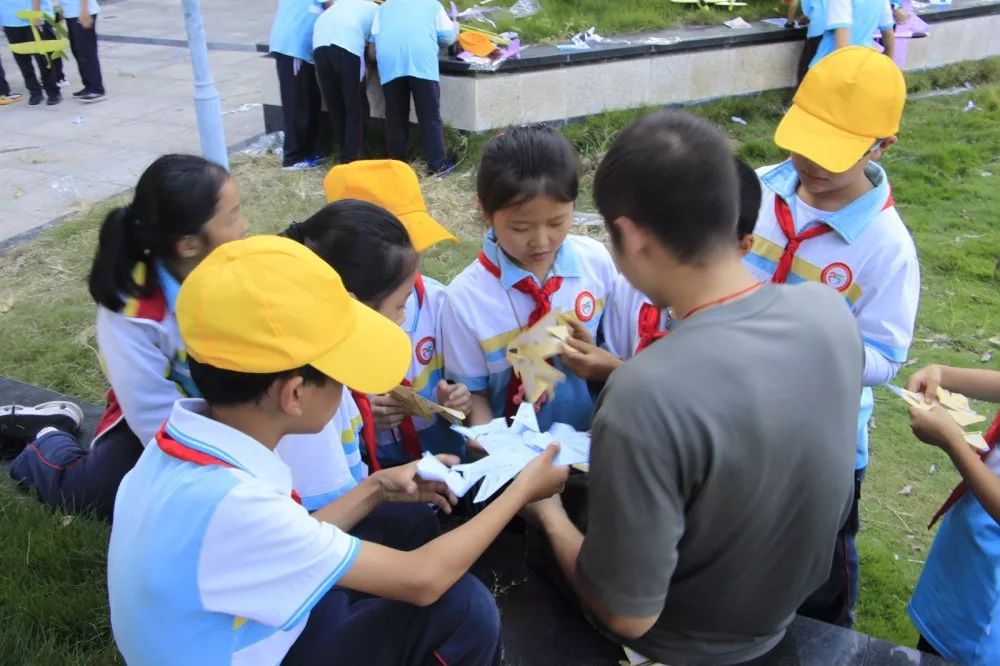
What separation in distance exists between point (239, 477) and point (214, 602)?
0.76ft

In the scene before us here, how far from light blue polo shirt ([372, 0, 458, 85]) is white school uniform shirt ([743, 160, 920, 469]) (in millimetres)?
4921

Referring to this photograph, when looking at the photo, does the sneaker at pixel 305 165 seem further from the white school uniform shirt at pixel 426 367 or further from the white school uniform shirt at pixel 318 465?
the white school uniform shirt at pixel 318 465

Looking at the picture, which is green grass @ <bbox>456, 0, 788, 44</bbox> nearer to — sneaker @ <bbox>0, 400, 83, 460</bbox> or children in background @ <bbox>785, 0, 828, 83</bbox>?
children in background @ <bbox>785, 0, 828, 83</bbox>

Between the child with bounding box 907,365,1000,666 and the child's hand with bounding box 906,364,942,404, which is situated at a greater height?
the child's hand with bounding box 906,364,942,404

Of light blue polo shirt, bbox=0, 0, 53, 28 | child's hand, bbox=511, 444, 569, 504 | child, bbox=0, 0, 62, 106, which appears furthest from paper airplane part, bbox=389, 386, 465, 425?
light blue polo shirt, bbox=0, 0, 53, 28

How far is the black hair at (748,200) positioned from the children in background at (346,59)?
211 inches

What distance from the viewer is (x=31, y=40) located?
30.4ft

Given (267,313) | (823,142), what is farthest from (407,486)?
(823,142)

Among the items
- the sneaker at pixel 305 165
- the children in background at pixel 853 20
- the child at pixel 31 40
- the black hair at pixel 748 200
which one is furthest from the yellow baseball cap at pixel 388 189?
the child at pixel 31 40

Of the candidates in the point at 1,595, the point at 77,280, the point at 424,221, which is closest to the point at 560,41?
the point at 77,280

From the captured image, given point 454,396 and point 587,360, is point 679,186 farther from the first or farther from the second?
point 454,396

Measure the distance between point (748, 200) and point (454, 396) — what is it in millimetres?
1046

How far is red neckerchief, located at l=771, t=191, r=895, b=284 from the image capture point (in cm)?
238

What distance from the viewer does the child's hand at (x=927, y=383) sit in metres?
2.30
